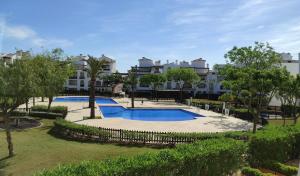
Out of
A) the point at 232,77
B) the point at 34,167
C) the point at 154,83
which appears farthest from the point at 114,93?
the point at 34,167

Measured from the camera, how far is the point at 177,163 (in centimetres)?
1253

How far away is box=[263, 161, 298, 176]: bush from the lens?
16.5 metres

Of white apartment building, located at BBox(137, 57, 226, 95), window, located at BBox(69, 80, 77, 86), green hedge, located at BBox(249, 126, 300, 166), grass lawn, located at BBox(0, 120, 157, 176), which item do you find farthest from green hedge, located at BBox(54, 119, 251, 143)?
window, located at BBox(69, 80, 77, 86)

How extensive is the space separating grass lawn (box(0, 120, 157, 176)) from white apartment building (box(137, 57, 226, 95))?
63.4 metres

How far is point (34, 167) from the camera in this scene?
18391mm

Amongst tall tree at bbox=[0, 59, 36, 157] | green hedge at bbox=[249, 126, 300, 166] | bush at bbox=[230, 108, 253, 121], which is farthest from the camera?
bush at bbox=[230, 108, 253, 121]

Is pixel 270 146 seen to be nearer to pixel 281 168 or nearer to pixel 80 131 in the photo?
pixel 281 168

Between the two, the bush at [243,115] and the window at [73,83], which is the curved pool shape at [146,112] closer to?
the bush at [243,115]

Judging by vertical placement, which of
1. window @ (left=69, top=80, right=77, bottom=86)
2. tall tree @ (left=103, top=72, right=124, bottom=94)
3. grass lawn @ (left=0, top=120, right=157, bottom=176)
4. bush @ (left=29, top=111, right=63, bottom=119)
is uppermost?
tall tree @ (left=103, top=72, right=124, bottom=94)

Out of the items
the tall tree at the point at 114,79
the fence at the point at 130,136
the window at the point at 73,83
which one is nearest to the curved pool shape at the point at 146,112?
the fence at the point at 130,136

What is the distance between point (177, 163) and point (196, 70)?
97.2m

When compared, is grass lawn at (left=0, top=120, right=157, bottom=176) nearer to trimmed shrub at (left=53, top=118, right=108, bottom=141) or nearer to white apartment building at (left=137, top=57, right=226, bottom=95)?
trimmed shrub at (left=53, top=118, right=108, bottom=141)

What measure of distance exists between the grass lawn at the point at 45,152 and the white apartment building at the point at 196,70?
63.4m

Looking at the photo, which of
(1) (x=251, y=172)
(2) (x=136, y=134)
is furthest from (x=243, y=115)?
(1) (x=251, y=172)
